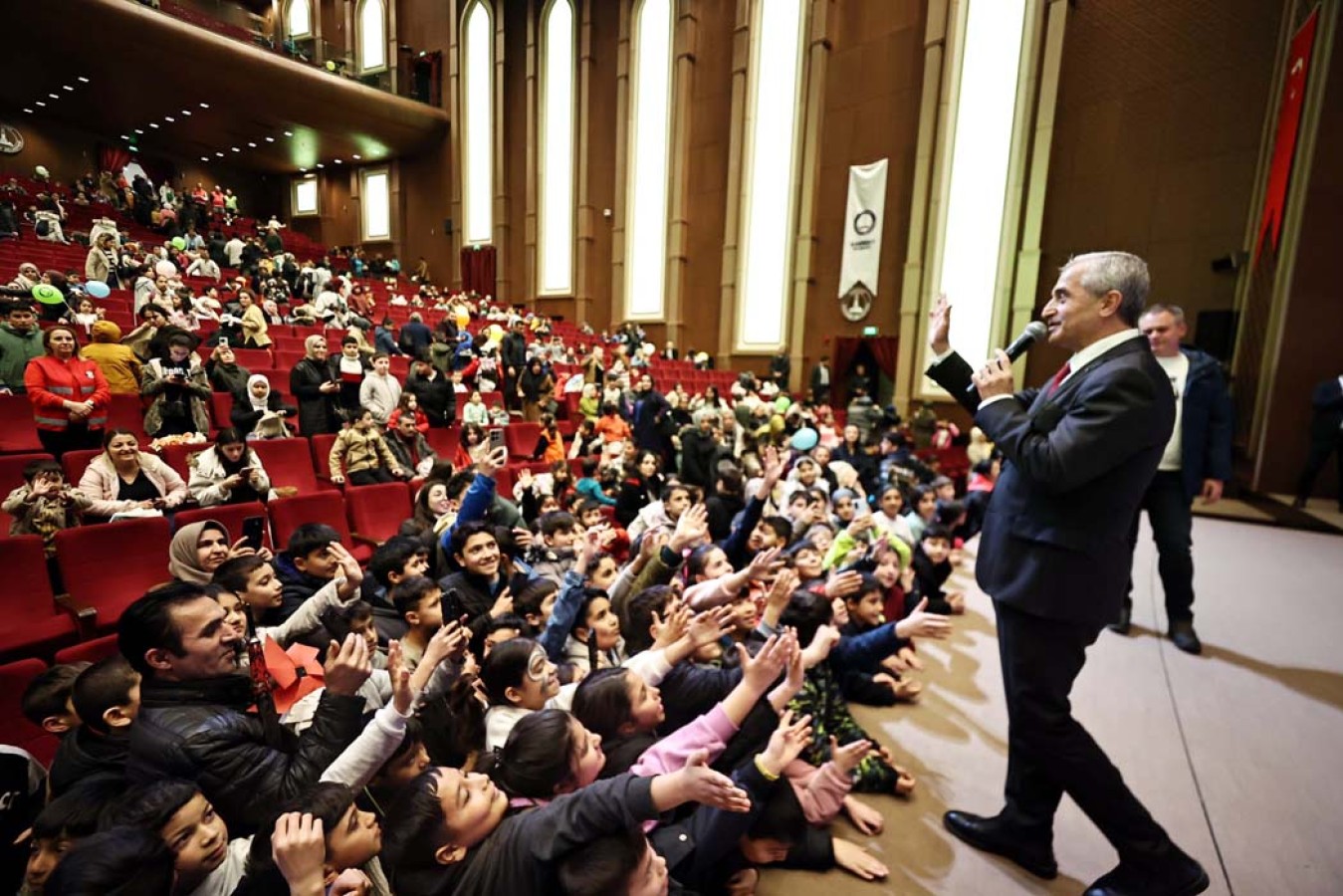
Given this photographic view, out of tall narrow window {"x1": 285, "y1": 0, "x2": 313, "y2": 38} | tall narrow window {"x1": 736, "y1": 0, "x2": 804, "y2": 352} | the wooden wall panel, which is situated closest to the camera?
the wooden wall panel

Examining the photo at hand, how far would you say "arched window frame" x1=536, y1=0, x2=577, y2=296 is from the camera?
9977mm

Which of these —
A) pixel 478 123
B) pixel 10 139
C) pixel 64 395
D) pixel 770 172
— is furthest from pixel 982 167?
pixel 10 139

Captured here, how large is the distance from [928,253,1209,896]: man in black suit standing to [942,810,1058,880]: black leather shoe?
106mm

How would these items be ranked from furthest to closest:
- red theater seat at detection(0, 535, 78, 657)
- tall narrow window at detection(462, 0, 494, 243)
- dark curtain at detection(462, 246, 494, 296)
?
dark curtain at detection(462, 246, 494, 296)
tall narrow window at detection(462, 0, 494, 243)
red theater seat at detection(0, 535, 78, 657)

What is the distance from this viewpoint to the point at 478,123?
10969 mm

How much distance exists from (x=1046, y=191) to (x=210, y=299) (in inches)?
324

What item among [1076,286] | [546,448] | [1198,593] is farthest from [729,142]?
[1076,286]

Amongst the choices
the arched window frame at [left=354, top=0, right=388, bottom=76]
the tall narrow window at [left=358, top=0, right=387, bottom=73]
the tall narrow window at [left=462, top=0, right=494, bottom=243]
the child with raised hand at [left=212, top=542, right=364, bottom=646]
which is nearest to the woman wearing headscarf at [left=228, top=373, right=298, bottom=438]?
the child with raised hand at [left=212, top=542, right=364, bottom=646]

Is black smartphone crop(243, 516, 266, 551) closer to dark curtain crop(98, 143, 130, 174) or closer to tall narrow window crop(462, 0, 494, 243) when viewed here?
tall narrow window crop(462, 0, 494, 243)

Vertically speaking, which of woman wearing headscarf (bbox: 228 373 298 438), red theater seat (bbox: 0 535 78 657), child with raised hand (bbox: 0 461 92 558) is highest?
woman wearing headscarf (bbox: 228 373 298 438)

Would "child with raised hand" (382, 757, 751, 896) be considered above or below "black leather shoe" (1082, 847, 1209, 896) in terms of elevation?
above

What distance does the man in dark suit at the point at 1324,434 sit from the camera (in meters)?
3.57

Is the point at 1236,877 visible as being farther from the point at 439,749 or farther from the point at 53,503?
the point at 53,503

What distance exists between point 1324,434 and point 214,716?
17.5 feet
